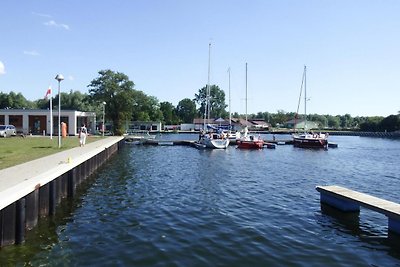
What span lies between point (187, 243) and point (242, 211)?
5.13 meters

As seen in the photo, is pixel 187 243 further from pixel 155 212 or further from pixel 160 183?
pixel 160 183

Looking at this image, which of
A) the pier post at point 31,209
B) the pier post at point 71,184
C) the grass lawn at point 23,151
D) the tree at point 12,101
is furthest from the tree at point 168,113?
the pier post at point 31,209

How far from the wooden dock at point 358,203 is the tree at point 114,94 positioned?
6635 cm

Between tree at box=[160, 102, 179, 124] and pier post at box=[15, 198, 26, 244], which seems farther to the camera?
tree at box=[160, 102, 179, 124]

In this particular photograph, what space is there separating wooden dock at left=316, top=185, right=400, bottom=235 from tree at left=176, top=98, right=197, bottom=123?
557 feet

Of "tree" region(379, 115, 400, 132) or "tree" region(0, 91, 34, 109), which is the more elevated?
"tree" region(0, 91, 34, 109)

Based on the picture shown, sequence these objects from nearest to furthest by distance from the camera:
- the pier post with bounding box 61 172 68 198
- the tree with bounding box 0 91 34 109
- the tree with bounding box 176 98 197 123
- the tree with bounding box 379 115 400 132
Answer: the pier post with bounding box 61 172 68 198
the tree with bounding box 0 91 34 109
the tree with bounding box 379 115 400 132
the tree with bounding box 176 98 197 123

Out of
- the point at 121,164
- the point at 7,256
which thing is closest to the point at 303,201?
the point at 7,256

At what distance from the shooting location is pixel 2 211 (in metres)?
10.6

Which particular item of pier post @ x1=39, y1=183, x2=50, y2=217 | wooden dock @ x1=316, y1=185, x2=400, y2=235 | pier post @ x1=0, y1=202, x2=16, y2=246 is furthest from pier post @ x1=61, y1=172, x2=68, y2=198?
wooden dock @ x1=316, y1=185, x2=400, y2=235

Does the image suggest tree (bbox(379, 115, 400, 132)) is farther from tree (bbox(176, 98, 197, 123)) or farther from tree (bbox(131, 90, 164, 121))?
tree (bbox(131, 90, 164, 121))

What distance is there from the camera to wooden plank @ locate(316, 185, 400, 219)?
13133 mm

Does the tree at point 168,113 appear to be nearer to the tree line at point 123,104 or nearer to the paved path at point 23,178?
the tree line at point 123,104

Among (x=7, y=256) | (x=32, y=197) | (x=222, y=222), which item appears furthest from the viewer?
(x=222, y=222)
